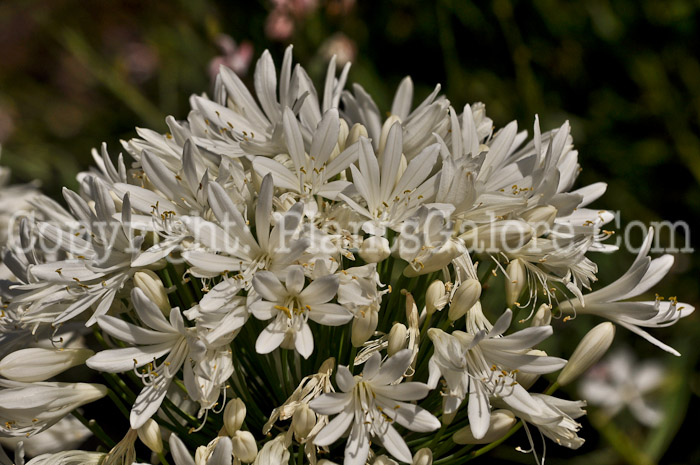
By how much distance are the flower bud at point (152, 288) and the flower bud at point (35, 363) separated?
176 mm

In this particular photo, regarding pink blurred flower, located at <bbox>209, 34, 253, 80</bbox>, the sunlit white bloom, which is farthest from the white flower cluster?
the sunlit white bloom

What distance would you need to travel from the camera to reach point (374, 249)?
0.94 metres

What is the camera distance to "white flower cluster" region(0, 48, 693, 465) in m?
0.91

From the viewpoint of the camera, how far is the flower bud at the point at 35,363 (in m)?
0.97

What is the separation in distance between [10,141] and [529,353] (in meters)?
2.92

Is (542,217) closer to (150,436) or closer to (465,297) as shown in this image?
(465,297)

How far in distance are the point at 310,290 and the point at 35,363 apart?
464 mm

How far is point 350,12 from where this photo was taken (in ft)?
7.18

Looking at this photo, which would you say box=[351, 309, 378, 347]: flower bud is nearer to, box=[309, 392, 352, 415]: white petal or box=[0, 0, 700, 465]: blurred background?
box=[309, 392, 352, 415]: white petal

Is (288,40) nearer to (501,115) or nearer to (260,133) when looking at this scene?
(501,115)

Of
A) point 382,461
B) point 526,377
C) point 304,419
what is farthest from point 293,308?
point 526,377

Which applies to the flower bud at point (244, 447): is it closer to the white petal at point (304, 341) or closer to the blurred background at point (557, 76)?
the white petal at point (304, 341)

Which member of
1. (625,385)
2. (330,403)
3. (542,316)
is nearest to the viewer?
(330,403)

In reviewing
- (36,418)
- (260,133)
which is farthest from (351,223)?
(36,418)
